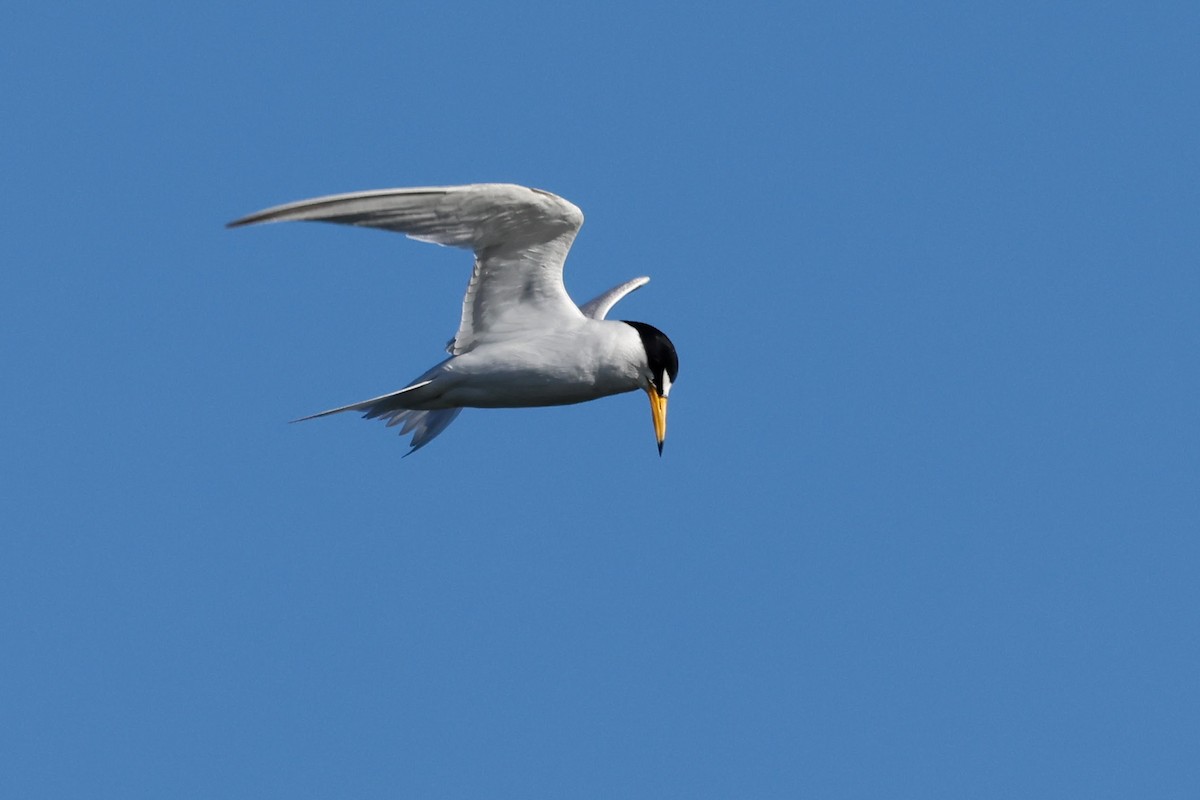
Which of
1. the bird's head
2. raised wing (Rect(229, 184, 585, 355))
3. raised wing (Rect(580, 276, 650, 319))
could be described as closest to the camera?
raised wing (Rect(229, 184, 585, 355))

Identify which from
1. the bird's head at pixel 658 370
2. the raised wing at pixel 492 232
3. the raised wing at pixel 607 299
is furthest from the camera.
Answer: the raised wing at pixel 607 299

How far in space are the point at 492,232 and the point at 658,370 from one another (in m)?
1.41

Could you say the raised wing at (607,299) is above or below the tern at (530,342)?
above

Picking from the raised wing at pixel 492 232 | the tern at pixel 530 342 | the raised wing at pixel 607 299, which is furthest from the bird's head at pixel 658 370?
the raised wing at pixel 607 299

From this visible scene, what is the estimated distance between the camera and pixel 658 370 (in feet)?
36.0

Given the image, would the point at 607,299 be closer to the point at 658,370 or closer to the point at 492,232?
the point at 658,370

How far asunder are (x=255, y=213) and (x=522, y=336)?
108 inches

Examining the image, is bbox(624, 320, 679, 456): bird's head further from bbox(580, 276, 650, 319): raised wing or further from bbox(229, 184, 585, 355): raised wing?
bbox(580, 276, 650, 319): raised wing

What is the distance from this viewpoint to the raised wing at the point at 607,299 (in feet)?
43.3

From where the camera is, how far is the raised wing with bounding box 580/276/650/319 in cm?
1321

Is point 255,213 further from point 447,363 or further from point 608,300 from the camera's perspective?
point 608,300

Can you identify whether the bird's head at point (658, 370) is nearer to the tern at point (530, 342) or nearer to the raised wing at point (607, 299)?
the tern at point (530, 342)

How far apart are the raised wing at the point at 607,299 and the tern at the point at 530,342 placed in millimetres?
2092

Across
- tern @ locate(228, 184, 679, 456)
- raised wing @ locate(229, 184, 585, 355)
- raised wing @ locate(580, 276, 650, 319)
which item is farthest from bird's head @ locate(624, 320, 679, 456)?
raised wing @ locate(580, 276, 650, 319)
